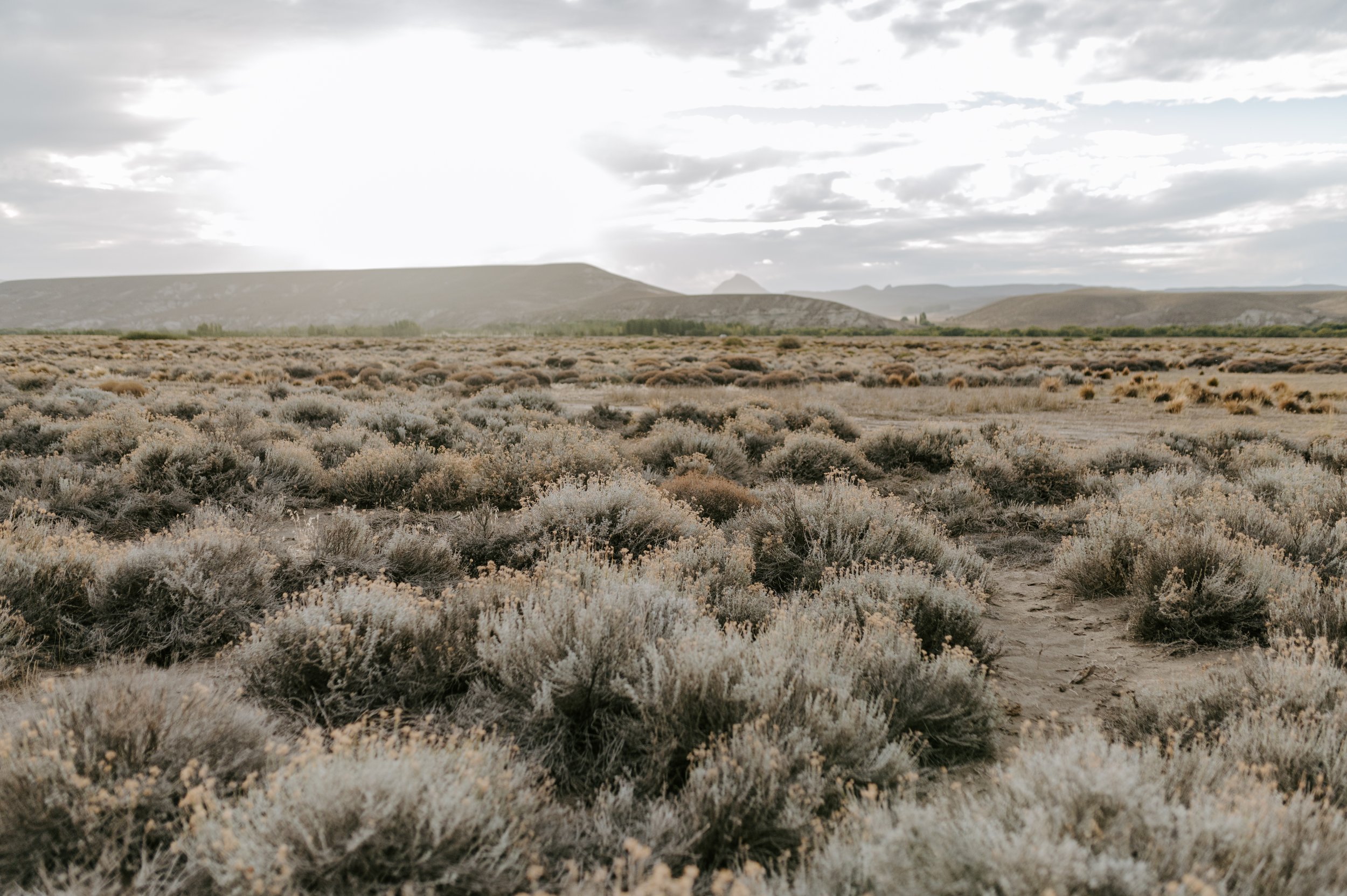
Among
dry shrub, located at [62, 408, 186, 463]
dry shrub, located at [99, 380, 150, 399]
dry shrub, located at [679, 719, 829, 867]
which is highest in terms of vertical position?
dry shrub, located at [99, 380, 150, 399]

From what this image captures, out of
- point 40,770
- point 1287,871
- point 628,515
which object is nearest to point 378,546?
point 628,515

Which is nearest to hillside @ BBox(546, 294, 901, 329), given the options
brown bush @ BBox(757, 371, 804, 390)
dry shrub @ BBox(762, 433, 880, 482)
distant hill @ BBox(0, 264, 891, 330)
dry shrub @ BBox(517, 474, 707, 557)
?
distant hill @ BBox(0, 264, 891, 330)

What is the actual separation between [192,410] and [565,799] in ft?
41.2

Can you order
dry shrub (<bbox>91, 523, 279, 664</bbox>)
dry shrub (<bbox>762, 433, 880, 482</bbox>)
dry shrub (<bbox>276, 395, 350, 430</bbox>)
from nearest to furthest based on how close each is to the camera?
dry shrub (<bbox>91, 523, 279, 664</bbox>), dry shrub (<bbox>762, 433, 880, 482</bbox>), dry shrub (<bbox>276, 395, 350, 430</bbox>)

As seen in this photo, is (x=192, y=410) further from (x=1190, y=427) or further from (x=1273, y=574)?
(x=1190, y=427)

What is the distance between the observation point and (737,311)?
410 feet

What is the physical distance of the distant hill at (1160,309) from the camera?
122000mm

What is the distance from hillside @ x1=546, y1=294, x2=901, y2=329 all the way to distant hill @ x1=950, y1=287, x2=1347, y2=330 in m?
25.2

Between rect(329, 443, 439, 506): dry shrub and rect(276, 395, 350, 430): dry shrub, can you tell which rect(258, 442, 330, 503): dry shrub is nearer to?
rect(329, 443, 439, 506): dry shrub

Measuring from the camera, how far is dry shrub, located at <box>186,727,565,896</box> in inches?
82.3

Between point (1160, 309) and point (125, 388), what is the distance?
159233 millimetres

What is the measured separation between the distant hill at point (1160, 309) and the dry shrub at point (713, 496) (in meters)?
121

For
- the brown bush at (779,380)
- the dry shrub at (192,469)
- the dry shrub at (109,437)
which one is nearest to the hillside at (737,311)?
the brown bush at (779,380)

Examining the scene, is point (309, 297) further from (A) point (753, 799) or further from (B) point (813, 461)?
(A) point (753, 799)
